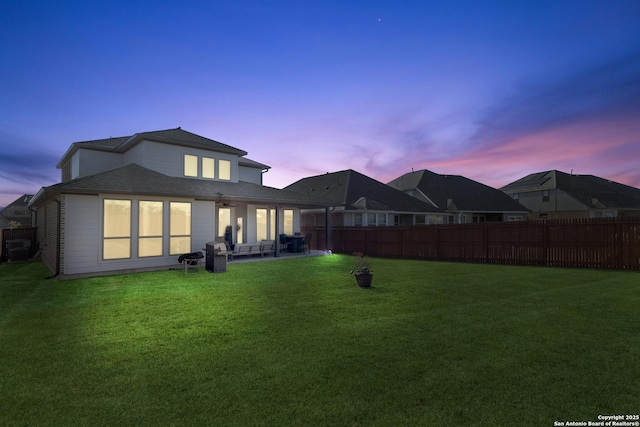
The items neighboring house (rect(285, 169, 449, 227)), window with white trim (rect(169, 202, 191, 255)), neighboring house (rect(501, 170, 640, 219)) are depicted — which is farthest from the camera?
neighboring house (rect(501, 170, 640, 219))

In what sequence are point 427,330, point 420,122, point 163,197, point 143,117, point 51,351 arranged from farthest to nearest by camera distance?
point 420,122 → point 143,117 → point 163,197 → point 427,330 → point 51,351

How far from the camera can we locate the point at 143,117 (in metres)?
21.3

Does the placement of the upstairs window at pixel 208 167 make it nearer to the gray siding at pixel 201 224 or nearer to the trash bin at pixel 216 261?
the gray siding at pixel 201 224

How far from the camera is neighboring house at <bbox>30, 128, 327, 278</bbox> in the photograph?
455 inches

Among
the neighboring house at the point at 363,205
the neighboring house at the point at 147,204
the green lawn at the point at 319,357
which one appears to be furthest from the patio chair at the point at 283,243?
the green lawn at the point at 319,357

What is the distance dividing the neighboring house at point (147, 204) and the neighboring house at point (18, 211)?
32.0 m

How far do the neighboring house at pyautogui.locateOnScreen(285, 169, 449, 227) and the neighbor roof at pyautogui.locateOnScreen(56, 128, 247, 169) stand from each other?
10.6 m

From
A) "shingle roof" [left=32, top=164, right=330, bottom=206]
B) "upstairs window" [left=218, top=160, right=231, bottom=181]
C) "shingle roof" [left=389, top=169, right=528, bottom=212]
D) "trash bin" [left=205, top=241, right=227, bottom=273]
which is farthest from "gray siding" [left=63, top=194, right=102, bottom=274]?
"shingle roof" [left=389, top=169, right=528, bottom=212]

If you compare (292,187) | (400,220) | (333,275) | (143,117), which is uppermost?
(143,117)

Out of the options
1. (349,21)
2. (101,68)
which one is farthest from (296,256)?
(101,68)

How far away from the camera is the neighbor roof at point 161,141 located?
1596cm

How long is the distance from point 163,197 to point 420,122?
732 inches

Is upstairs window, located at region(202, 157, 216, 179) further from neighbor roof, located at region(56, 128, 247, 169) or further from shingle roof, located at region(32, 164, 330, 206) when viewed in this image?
neighbor roof, located at region(56, 128, 247, 169)

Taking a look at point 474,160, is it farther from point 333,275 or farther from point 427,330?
point 427,330
